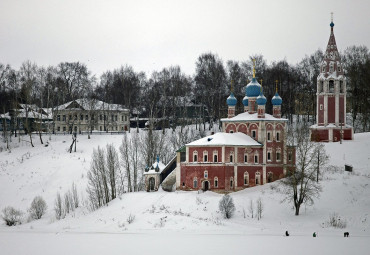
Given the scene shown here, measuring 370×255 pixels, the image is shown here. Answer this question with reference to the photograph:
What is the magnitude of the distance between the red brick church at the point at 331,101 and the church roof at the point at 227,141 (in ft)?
30.5

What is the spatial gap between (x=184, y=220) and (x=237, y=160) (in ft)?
30.7

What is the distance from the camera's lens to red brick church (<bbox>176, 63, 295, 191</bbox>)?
3428 cm

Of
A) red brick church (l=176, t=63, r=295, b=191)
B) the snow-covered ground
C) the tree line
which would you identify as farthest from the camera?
the tree line

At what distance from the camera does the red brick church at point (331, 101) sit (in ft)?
135

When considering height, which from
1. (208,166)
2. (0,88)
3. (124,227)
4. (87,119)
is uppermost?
(0,88)

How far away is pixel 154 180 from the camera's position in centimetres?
3612

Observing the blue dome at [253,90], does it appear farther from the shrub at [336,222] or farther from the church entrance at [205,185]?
the shrub at [336,222]

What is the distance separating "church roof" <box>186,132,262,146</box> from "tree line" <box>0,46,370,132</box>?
55.9ft

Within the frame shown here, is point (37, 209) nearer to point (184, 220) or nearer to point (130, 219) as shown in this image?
point (130, 219)

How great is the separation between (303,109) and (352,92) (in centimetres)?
805

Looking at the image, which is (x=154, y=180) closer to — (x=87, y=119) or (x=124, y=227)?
(x=124, y=227)

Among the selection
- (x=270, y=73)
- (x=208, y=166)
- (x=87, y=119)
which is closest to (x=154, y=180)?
(x=208, y=166)

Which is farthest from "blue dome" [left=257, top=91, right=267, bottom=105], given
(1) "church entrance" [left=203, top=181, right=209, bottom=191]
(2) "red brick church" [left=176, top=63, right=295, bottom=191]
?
(1) "church entrance" [left=203, top=181, right=209, bottom=191]

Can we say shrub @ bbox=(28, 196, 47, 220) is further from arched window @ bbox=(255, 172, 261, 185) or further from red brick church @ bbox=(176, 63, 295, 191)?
arched window @ bbox=(255, 172, 261, 185)
